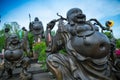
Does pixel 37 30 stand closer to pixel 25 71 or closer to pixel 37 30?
pixel 37 30

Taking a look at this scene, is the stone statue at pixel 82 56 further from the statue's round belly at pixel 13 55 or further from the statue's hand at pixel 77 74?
the statue's round belly at pixel 13 55

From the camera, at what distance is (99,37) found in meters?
2.78

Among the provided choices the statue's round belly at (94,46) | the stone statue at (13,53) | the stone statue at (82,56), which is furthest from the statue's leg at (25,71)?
the statue's round belly at (94,46)

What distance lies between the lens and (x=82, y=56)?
112 inches

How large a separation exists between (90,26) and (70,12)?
0.48 meters

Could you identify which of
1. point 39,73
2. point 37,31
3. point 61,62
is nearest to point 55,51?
point 61,62

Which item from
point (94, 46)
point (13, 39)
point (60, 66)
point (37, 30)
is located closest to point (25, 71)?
point (13, 39)

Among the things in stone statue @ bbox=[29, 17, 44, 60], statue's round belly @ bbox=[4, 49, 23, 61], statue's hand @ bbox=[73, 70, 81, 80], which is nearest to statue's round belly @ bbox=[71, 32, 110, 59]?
statue's hand @ bbox=[73, 70, 81, 80]

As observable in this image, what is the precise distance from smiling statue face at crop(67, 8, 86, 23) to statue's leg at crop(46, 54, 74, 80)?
625mm

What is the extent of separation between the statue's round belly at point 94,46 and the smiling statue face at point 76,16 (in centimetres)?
38

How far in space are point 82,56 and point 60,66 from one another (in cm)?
37

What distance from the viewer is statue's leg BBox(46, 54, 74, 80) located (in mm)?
2895

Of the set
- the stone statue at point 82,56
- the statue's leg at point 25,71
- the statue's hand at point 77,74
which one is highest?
the stone statue at point 82,56

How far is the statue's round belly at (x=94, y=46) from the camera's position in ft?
9.01
